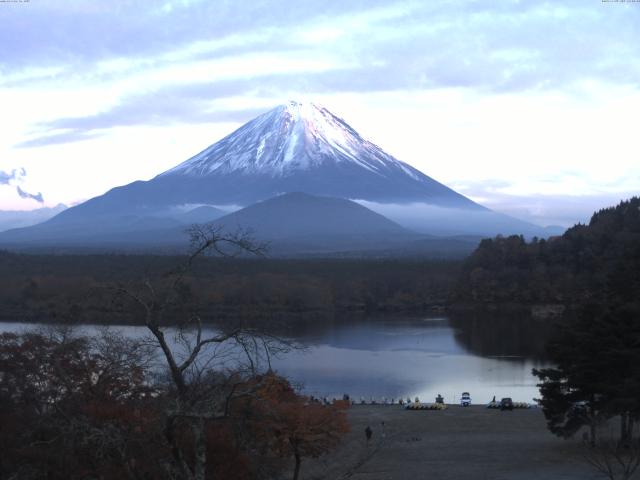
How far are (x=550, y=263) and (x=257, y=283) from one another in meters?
14.3

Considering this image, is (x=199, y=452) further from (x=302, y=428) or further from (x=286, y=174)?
(x=286, y=174)

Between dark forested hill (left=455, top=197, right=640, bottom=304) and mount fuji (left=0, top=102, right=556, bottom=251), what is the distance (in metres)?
83.2

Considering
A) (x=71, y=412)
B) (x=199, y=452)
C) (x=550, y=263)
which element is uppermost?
(x=550, y=263)

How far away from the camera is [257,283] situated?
40.9 m

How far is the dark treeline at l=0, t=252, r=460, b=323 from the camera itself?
36.8 m

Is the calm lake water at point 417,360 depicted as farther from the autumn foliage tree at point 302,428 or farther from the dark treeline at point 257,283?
the dark treeline at point 257,283

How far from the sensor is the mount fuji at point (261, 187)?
133 m

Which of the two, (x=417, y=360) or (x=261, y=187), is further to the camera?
(x=261, y=187)

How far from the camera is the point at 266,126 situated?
426 feet

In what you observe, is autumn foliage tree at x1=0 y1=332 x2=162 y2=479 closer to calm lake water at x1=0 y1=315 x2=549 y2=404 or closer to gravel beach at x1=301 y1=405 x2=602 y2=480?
gravel beach at x1=301 y1=405 x2=602 y2=480

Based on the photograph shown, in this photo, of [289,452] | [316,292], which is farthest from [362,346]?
[289,452]

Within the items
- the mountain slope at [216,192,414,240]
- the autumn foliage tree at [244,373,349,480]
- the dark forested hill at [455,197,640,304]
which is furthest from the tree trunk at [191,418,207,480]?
the mountain slope at [216,192,414,240]

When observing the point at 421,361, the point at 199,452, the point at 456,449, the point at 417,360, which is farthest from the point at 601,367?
the point at 417,360

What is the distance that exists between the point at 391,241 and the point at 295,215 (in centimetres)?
2092
